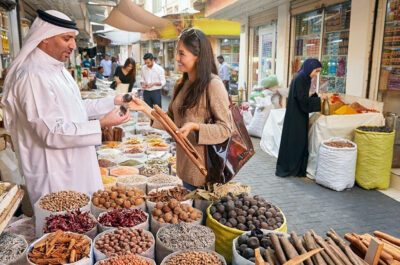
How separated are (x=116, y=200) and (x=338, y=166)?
356 cm

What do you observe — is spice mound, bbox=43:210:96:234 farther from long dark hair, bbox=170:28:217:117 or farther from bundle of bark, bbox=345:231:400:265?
bundle of bark, bbox=345:231:400:265

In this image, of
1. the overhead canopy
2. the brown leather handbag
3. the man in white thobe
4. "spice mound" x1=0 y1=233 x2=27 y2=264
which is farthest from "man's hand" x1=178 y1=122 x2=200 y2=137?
the overhead canopy

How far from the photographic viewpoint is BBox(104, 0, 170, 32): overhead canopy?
10547mm

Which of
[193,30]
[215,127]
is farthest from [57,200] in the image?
[193,30]

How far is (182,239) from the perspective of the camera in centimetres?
181

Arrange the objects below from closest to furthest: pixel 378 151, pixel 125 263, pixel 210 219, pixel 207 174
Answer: pixel 125 263 → pixel 210 219 → pixel 207 174 → pixel 378 151

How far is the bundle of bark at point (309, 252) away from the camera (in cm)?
151

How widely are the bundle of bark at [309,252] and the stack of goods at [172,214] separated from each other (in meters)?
0.53

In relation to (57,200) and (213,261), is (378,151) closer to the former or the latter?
(213,261)

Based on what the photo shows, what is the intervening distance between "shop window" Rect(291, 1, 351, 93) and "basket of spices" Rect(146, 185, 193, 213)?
4488 millimetres

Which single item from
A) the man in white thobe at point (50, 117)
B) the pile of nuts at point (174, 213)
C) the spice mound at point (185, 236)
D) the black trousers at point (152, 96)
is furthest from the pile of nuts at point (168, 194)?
the black trousers at point (152, 96)

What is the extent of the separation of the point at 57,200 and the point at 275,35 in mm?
7747

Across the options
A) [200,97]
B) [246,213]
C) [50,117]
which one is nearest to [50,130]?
[50,117]

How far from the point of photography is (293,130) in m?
5.46
